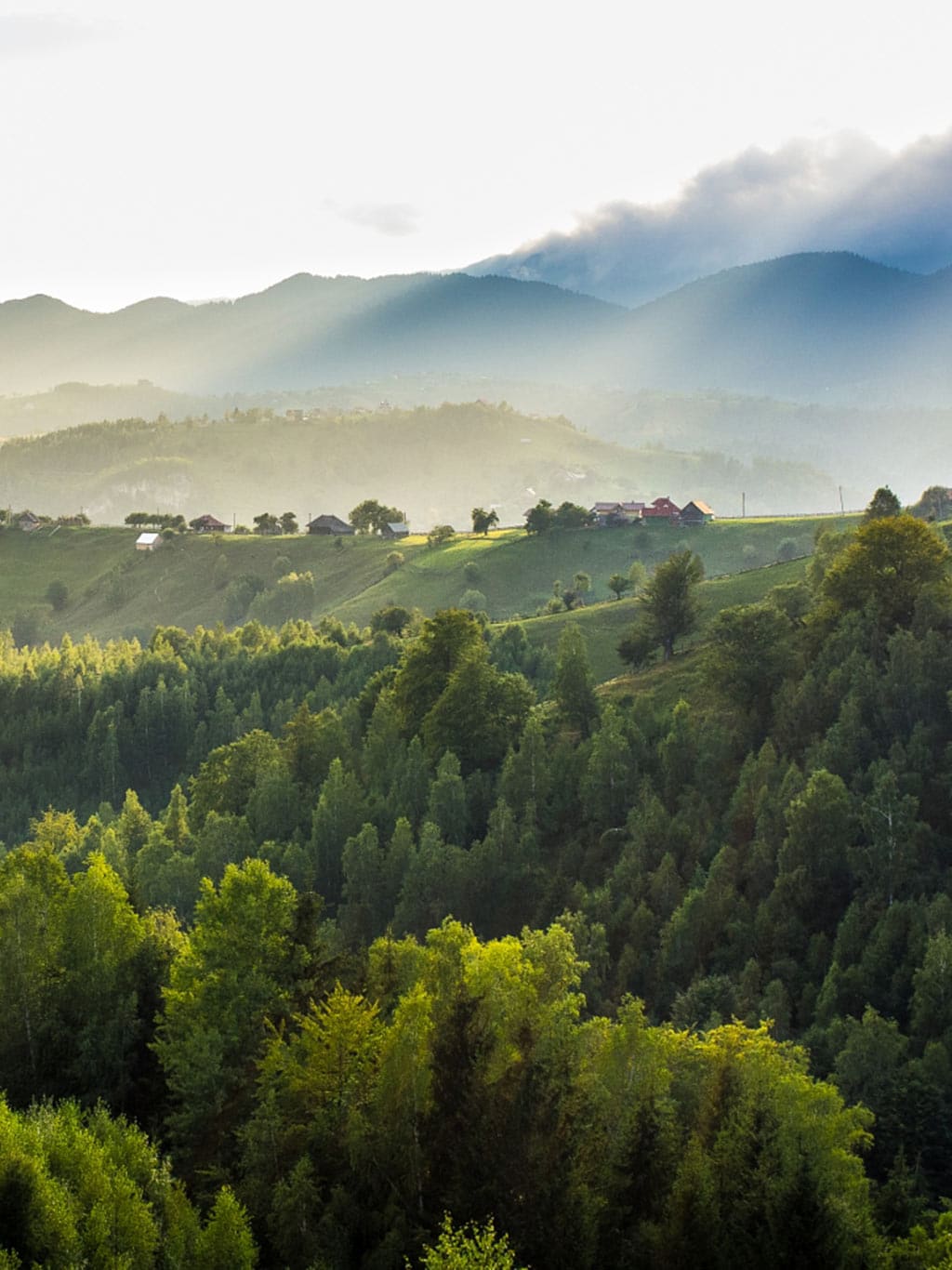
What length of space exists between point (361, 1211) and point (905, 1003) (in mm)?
29197

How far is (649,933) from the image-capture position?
6762cm

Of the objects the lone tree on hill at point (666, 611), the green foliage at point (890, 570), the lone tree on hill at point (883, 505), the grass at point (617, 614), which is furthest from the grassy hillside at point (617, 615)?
the green foliage at point (890, 570)

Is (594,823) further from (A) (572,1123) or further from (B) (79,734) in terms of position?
(B) (79,734)

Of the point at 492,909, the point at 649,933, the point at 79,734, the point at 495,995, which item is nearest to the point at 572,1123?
the point at 495,995

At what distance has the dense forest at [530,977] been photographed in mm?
38656

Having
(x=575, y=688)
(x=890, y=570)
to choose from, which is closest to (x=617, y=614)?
(x=575, y=688)

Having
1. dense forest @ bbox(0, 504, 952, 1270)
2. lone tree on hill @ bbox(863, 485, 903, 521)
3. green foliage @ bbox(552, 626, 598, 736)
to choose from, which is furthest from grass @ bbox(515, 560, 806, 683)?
green foliage @ bbox(552, 626, 598, 736)

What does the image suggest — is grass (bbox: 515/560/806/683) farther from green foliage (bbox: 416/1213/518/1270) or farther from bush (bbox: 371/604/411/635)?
green foliage (bbox: 416/1213/518/1270)

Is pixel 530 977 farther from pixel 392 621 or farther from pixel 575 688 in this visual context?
pixel 392 621

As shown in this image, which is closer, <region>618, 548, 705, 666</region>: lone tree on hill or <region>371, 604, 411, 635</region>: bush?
<region>618, 548, 705, 666</region>: lone tree on hill

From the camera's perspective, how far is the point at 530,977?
4834 cm

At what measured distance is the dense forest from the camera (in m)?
38.7

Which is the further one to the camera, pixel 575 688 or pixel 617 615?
pixel 617 615

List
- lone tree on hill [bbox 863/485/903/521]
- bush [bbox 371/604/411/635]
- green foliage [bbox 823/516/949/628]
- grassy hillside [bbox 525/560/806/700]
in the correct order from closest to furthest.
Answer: green foliage [bbox 823/516/949/628] < lone tree on hill [bbox 863/485/903/521] < grassy hillside [bbox 525/560/806/700] < bush [bbox 371/604/411/635]
